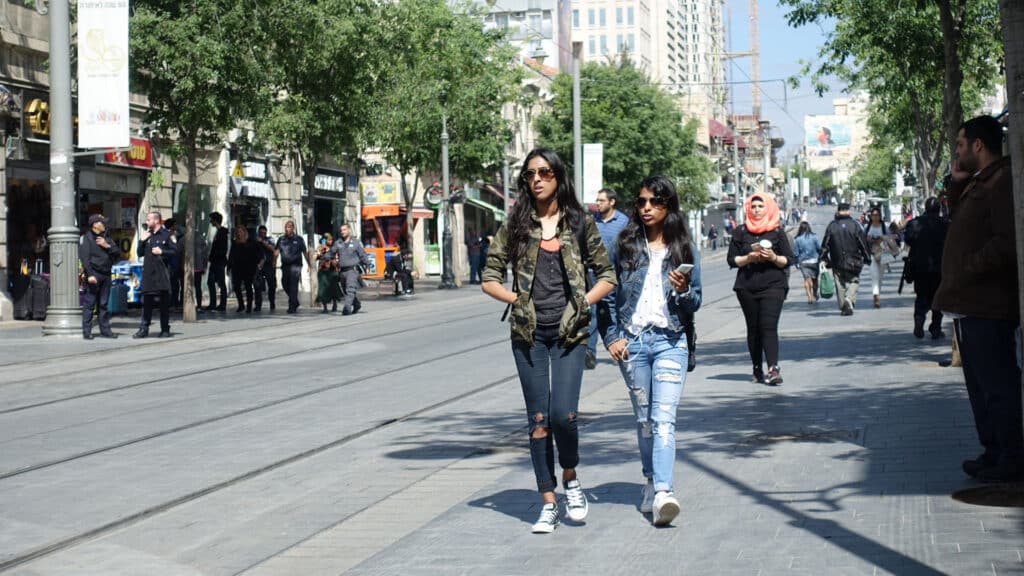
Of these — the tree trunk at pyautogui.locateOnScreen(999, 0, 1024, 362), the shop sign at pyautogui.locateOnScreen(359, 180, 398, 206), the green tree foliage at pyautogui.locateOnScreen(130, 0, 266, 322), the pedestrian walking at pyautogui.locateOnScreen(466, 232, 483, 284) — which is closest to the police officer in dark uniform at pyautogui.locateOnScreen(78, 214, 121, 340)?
the green tree foliage at pyautogui.locateOnScreen(130, 0, 266, 322)

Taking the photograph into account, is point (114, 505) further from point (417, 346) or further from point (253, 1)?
point (253, 1)

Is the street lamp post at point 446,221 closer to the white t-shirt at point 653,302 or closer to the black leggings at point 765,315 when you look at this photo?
the black leggings at point 765,315

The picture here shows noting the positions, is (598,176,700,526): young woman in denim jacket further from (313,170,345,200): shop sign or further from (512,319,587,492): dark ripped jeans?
(313,170,345,200): shop sign

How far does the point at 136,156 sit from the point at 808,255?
14672 millimetres

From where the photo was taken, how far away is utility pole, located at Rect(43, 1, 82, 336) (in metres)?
22.2

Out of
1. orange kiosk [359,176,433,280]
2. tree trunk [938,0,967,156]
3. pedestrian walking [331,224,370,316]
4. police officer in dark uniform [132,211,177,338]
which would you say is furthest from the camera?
orange kiosk [359,176,433,280]

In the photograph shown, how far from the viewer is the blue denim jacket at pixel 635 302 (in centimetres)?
700

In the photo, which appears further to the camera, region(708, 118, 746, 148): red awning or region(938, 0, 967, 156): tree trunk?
region(708, 118, 746, 148): red awning

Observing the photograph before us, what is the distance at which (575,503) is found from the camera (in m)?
6.74

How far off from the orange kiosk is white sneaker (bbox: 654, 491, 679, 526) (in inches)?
1610

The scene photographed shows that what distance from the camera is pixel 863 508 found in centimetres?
680

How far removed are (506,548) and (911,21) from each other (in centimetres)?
2122

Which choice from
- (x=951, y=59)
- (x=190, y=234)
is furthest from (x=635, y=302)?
(x=190, y=234)

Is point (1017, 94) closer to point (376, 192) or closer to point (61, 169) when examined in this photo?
point (61, 169)
